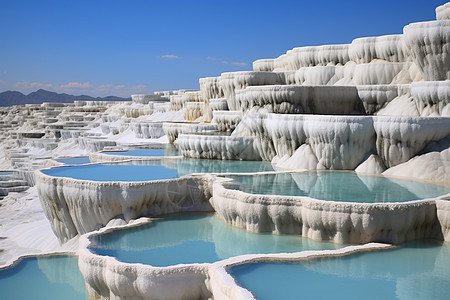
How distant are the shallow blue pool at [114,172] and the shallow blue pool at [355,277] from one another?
531 centimetres

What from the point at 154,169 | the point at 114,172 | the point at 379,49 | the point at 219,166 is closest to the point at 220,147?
the point at 219,166

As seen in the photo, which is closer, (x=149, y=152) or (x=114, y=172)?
(x=114, y=172)

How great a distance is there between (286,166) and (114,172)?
398 centimetres

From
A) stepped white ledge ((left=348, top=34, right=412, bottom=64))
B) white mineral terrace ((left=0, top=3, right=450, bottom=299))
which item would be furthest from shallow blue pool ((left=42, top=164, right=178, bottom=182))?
stepped white ledge ((left=348, top=34, right=412, bottom=64))

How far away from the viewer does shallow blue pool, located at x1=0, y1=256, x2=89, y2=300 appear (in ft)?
25.6

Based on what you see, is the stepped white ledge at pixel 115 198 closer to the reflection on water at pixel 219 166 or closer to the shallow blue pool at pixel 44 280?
the reflection on water at pixel 219 166

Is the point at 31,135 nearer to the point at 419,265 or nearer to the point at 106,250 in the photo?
the point at 106,250

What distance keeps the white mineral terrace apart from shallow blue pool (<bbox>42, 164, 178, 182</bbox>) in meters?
0.19

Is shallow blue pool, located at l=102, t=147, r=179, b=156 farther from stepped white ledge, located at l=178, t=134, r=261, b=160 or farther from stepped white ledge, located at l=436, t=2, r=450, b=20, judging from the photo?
stepped white ledge, located at l=436, t=2, r=450, b=20

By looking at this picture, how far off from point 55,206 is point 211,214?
343cm

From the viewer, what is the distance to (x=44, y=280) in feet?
27.2

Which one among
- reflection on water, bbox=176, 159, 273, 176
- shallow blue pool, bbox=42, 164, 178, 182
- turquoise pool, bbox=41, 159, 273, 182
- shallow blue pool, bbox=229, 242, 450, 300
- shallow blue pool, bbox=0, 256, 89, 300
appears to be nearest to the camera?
shallow blue pool, bbox=229, 242, 450, 300

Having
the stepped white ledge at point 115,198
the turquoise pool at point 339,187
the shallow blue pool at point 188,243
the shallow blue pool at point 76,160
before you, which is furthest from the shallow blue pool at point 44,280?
the shallow blue pool at point 76,160

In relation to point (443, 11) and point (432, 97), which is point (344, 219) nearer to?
point (432, 97)
